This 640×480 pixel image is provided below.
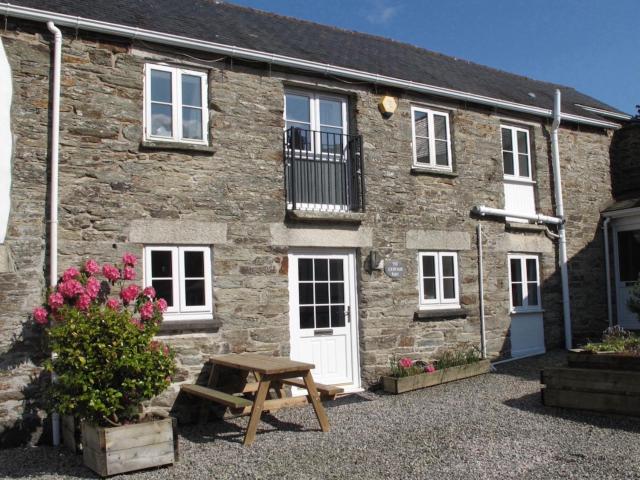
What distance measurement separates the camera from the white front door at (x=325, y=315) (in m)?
9.55

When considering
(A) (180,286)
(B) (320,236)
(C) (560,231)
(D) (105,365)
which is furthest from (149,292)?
(C) (560,231)

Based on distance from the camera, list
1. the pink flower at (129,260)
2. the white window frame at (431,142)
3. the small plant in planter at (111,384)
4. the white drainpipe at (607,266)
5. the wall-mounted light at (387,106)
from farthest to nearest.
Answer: the white drainpipe at (607,266)
the white window frame at (431,142)
the wall-mounted light at (387,106)
the pink flower at (129,260)
the small plant in planter at (111,384)

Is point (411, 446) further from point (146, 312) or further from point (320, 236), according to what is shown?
point (320, 236)

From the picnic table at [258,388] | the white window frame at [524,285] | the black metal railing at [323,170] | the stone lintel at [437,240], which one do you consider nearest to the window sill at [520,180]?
the white window frame at [524,285]

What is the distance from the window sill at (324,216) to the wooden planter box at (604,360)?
356cm

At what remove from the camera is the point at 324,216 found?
377 inches

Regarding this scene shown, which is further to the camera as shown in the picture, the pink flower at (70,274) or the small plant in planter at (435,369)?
the small plant in planter at (435,369)

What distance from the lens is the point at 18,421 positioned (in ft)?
24.2

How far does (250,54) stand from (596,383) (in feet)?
20.3

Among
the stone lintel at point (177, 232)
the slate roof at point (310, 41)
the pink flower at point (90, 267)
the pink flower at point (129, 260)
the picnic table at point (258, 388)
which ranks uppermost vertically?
the slate roof at point (310, 41)

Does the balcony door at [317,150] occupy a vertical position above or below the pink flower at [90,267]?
above

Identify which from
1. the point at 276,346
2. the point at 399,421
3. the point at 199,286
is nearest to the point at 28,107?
the point at 199,286

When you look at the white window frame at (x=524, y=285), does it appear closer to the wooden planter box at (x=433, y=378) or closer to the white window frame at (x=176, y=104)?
the wooden planter box at (x=433, y=378)

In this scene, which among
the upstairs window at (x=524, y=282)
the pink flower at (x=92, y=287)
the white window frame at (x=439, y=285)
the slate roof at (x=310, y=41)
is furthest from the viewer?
the upstairs window at (x=524, y=282)
